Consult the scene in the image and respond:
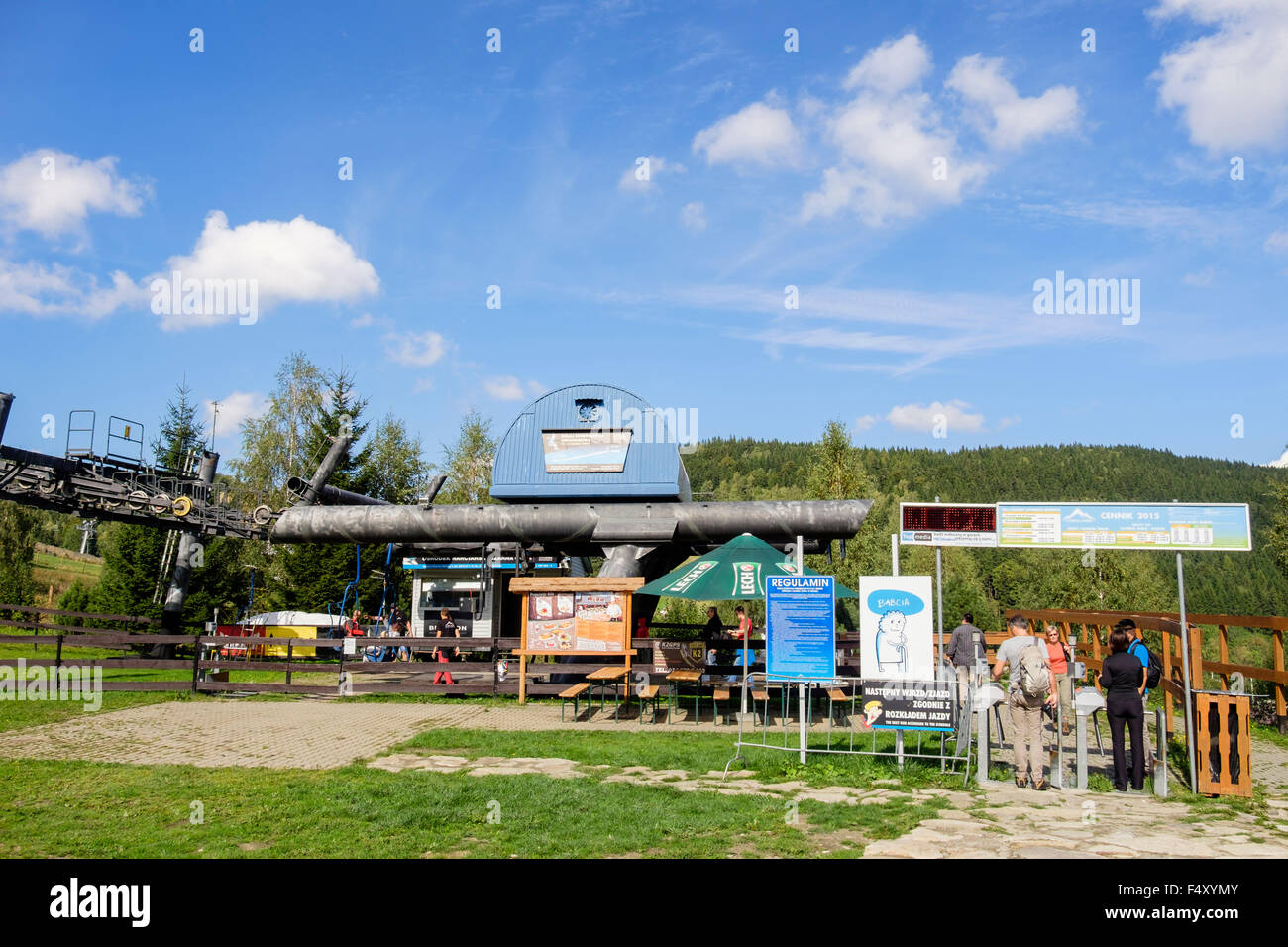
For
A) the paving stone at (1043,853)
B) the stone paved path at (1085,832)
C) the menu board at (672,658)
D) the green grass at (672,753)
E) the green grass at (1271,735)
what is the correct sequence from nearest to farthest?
1. the paving stone at (1043,853)
2. the stone paved path at (1085,832)
3. the green grass at (672,753)
4. the green grass at (1271,735)
5. the menu board at (672,658)

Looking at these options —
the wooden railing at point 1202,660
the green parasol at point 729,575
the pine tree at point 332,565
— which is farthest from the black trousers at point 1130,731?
the pine tree at point 332,565

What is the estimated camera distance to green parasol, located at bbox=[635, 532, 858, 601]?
558 inches

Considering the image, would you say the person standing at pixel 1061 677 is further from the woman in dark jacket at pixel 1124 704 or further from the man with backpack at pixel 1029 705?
the man with backpack at pixel 1029 705

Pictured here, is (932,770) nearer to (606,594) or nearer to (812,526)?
(606,594)

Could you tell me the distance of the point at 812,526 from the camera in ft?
61.8

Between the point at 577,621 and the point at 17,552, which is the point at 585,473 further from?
the point at 17,552

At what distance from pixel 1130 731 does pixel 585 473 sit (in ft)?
43.9

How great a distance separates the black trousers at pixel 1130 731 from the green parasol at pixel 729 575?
5.33 m

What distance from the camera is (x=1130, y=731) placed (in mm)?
9055

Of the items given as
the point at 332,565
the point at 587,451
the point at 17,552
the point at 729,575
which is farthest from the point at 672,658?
the point at 17,552

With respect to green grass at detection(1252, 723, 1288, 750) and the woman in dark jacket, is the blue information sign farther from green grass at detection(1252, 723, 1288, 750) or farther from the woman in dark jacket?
green grass at detection(1252, 723, 1288, 750)

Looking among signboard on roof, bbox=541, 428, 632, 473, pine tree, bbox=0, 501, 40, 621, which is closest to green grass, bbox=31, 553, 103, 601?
pine tree, bbox=0, 501, 40, 621

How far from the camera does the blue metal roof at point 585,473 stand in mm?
20234
